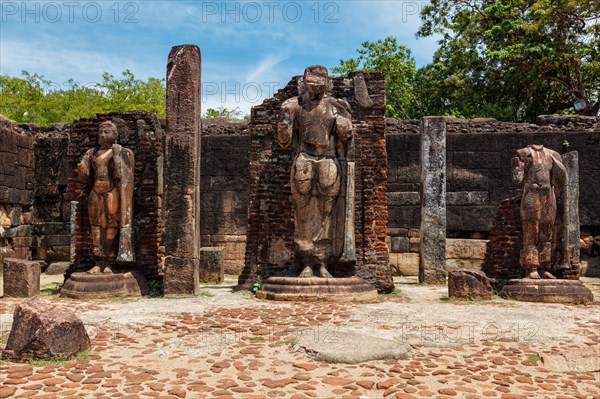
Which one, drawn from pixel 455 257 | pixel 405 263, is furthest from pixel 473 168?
pixel 405 263

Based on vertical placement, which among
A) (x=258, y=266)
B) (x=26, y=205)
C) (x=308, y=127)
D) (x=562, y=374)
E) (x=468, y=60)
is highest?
(x=468, y=60)

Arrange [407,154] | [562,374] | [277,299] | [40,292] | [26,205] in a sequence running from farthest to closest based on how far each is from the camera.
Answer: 1. [26,205]
2. [407,154]
3. [40,292]
4. [277,299]
5. [562,374]

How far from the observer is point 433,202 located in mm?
10797

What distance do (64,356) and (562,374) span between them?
4.01 meters

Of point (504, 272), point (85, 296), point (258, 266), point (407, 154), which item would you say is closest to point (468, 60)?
point (407, 154)

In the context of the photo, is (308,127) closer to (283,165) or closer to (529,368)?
(283,165)

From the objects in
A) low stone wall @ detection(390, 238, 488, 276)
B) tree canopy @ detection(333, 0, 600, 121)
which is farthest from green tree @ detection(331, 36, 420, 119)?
low stone wall @ detection(390, 238, 488, 276)

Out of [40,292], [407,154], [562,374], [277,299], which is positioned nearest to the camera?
[562,374]

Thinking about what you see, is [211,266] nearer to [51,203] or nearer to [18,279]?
[18,279]

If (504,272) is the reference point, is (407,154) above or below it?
above

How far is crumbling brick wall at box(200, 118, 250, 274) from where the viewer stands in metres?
12.5

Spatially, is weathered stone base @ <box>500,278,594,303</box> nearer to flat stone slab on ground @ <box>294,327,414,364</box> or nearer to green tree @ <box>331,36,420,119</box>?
flat stone slab on ground @ <box>294,327,414,364</box>

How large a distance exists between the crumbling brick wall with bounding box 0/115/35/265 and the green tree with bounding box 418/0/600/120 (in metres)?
12.9

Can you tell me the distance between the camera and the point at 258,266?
8.80m
